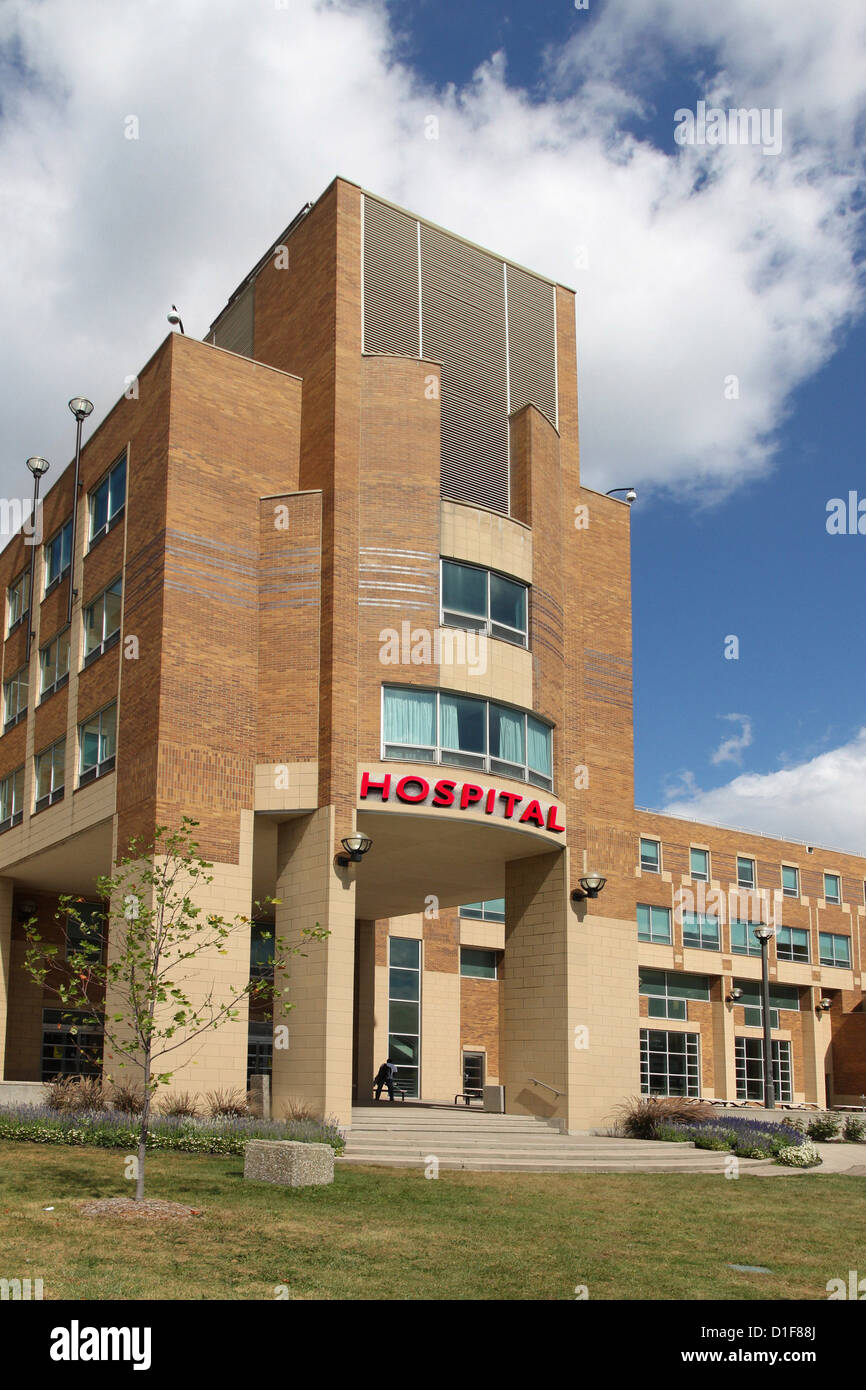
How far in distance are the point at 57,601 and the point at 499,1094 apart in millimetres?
17233

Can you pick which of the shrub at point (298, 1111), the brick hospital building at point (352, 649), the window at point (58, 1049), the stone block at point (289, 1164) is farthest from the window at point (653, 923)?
the stone block at point (289, 1164)

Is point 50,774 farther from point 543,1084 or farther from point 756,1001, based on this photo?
point 756,1001

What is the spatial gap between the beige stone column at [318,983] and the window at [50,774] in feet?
29.4

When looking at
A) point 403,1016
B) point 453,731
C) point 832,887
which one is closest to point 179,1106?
point 453,731

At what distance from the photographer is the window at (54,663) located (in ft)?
107

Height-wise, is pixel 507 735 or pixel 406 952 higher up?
pixel 507 735

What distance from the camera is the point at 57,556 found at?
1367 inches

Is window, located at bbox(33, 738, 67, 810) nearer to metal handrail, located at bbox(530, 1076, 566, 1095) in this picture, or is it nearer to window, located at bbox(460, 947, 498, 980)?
metal handrail, located at bbox(530, 1076, 566, 1095)

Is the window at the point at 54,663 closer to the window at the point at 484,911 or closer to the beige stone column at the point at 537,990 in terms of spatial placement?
the beige stone column at the point at 537,990

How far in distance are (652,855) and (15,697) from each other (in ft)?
90.7

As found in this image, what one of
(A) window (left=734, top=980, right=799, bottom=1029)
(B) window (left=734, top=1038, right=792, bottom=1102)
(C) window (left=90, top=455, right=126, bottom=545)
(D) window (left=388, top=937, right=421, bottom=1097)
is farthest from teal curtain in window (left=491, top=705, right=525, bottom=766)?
(B) window (left=734, top=1038, right=792, bottom=1102)

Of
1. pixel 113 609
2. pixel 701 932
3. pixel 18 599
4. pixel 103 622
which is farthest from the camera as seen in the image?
pixel 701 932
